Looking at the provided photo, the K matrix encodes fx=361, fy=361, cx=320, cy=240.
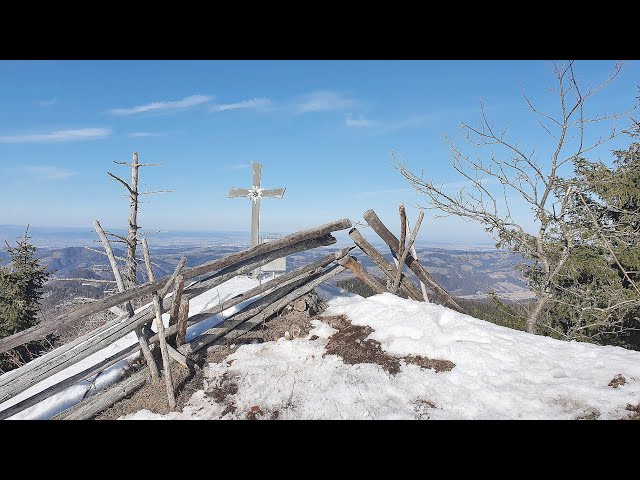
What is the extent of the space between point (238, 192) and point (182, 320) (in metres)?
7.66

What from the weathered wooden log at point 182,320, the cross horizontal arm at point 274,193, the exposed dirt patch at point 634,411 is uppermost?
the cross horizontal arm at point 274,193

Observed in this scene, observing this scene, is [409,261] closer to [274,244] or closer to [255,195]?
[274,244]

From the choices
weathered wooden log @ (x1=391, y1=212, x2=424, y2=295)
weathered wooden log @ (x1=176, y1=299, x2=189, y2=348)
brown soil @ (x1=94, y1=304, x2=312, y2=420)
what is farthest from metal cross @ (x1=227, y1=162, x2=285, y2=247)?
weathered wooden log @ (x1=176, y1=299, x2=189, y2=348)

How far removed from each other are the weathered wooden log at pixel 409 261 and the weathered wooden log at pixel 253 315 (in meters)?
1.31

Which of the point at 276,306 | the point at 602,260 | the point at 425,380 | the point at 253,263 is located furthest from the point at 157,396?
the point at 602,260

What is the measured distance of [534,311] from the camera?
9.17 m

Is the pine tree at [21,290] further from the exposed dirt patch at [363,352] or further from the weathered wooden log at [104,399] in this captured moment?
the exposed dirt patch at [363,352]

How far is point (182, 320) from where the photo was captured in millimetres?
5766

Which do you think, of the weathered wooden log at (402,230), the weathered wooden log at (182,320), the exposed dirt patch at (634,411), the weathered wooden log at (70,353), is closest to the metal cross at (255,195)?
the weathered wooden log at (402,230)

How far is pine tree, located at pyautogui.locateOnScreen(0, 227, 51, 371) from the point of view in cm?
1569

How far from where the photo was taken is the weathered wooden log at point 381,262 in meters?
8.39
